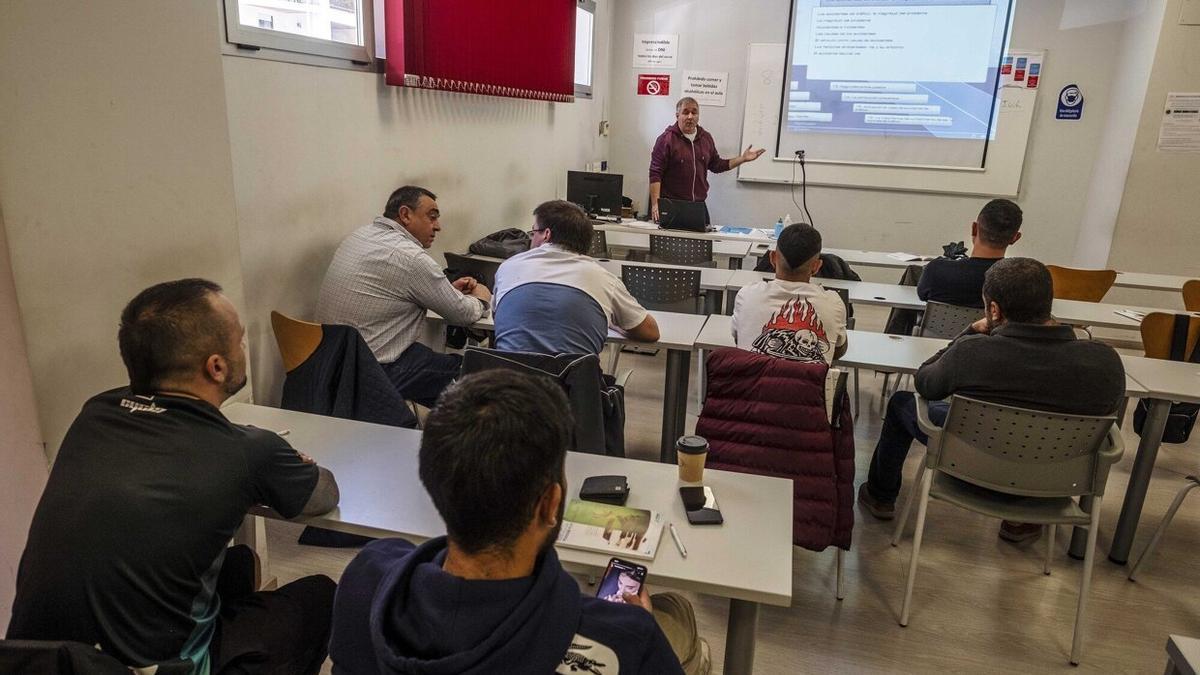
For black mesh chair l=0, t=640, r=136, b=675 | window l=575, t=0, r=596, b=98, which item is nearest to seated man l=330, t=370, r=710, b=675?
black mesh chair l=0, t=640, r=136, b=675

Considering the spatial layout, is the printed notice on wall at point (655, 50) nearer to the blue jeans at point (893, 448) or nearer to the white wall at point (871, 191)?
the white wall at point (871, 191)

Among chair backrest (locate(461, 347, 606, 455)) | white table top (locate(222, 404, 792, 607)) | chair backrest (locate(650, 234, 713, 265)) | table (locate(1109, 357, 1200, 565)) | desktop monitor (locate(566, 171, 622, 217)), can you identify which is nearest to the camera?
white table top (locate(222, 404, 792, 607))

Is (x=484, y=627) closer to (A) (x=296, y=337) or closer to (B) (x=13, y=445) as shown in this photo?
(B) (x=13, y=445)

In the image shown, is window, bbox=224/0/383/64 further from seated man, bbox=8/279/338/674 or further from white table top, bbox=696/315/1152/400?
white table top, bbox=696/315/1152/400

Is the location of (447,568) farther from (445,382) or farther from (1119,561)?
(1119,561)

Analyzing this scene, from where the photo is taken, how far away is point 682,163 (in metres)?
6.33

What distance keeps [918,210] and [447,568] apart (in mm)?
6776

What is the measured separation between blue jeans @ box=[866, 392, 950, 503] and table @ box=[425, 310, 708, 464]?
→ 0.84 metres

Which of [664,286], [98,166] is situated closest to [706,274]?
[664,286]

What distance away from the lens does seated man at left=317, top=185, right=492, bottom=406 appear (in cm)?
298

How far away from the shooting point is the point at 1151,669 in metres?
2.29

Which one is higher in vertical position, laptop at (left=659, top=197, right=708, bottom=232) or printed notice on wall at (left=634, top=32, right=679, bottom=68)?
printed notice on wall at (left=634, top=32, right=679, bottom=68)

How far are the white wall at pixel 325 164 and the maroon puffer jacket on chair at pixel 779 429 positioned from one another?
183 centimetres

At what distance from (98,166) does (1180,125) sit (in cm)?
676
